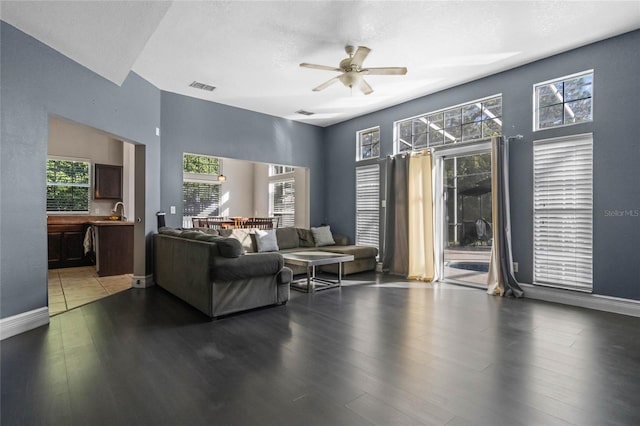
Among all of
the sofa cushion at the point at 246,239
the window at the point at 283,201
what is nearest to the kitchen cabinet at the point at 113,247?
the sofa cushion at the point at 246,239

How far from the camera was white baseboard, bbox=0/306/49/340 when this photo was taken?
9.91 ft

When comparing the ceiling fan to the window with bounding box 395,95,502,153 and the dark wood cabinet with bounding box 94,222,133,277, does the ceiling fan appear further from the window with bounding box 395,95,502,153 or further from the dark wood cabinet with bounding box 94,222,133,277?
the dark wood cabinet with bounding box 94,222,133,277

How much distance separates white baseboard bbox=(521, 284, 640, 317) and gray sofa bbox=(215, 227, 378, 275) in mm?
2683

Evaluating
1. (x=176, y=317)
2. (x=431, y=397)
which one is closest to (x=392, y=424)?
(x=431, y=397)

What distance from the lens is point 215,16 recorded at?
345 cm

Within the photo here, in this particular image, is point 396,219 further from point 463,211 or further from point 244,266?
point 244,266

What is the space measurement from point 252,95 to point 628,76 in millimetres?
5187

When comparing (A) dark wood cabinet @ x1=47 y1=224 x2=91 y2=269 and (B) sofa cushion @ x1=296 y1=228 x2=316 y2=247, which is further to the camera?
(B) sofa cushion @ x1=296 y1=228 x2=316 y2=247

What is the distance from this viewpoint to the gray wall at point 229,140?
225 inches

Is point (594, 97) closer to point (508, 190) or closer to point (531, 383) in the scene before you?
point (508, 190)

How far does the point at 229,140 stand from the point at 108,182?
312 centimetres

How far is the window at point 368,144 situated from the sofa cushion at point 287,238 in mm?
2146

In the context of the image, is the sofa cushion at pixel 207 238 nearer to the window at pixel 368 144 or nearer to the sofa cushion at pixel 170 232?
the sofa cushion at pixel 170 232

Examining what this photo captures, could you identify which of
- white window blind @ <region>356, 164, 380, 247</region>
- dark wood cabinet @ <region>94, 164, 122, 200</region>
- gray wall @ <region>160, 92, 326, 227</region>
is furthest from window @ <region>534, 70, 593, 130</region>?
dark wood cabinet @ <region>94, 164, 122, 200</region>
